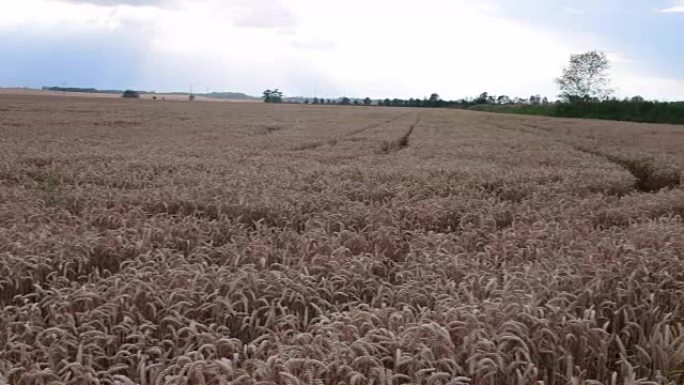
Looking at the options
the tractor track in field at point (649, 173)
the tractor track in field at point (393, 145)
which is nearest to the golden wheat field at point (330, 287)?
the tractor track in field at point (649, 173)

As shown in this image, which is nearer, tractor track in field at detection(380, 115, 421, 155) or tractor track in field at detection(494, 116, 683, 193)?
tractor track in field at detection(494, 116, 683, 193)

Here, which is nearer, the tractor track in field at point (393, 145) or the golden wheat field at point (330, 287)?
the golden wheat field at point (330, 287)

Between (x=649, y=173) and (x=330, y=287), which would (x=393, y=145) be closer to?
(x=649, y=173)

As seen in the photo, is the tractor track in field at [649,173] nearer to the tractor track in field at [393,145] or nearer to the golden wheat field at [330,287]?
the golden wheat field at [330,287]

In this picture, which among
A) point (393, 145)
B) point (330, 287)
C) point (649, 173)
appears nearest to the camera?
point (330, 287)

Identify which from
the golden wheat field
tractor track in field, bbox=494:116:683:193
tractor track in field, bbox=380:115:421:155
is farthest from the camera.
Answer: tractor track in field, bbox=380:115:421:155

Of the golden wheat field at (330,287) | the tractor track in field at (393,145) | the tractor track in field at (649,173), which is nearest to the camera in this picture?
the golden wheat field at (330,287)

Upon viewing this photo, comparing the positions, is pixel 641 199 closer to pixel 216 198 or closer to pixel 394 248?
pixel 394 248

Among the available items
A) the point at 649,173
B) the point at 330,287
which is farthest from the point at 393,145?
the point at 330,287

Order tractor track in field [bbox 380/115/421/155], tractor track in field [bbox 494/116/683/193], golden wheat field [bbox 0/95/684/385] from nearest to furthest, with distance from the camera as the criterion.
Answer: golden wheat field [bbox 0/95/684/385]
tractor track in field [bbox 494/116/683/193]
tractor track in field [bbox 380/115/421/155]

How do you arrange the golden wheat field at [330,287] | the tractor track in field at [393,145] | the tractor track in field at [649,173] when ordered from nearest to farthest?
1. the golden wheat field at [330,287]
2. the tractor track in field at [649,173]
3. the tractor track in field at [393,145]

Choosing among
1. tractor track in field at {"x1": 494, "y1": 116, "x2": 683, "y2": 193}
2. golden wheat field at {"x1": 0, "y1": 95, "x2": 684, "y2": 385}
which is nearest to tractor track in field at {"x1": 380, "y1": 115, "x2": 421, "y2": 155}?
tractor track in field at {"x1": 494, "y1": 116, "x2": 683, "y2": 193}

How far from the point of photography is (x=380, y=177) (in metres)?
12.9

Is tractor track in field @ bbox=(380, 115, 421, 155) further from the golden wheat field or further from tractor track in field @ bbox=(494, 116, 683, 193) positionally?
the golden wheat field
